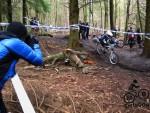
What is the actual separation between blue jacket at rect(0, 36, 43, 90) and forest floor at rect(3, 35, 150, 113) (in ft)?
8.37

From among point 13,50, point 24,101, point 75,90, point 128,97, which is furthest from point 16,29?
point 128,97

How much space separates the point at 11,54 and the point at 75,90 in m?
4.77

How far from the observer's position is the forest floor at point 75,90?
7898 mm

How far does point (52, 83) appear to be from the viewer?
32.0ft

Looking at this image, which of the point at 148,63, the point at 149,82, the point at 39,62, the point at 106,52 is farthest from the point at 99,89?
the point at 106,52

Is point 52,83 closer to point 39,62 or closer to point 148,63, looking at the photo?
point 39,62

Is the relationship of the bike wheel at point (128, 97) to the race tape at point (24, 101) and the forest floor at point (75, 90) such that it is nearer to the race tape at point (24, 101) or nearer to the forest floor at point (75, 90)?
the forest floor at point (75, 90)

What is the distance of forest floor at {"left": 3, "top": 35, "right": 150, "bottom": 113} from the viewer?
25.9 ft

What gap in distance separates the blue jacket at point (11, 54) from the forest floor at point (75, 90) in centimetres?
255

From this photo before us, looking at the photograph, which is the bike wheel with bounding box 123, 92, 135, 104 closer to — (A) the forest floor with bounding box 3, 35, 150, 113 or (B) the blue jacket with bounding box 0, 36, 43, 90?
(A) the forest floor with bounding box 3, 35, 150, 113

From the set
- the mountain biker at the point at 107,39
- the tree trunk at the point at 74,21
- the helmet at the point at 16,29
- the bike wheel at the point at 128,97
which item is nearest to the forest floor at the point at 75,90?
the bike wheel at the point at 128,97

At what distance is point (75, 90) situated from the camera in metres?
9.20

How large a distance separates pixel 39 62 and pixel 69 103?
3.60m

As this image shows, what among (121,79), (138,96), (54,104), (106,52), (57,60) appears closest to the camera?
(54,104)
